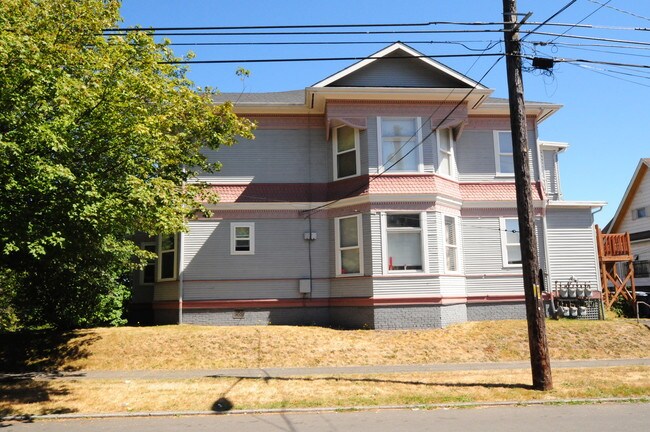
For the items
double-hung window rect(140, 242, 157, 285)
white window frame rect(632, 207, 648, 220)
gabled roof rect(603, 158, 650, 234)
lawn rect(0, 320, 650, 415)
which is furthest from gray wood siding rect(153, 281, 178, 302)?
white window frame rect(632, 207, 648, 220)

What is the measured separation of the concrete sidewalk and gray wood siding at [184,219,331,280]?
521 centimetres

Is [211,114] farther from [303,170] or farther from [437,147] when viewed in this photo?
[437,147]

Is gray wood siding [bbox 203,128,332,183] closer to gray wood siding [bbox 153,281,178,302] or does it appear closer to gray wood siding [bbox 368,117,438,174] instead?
gray wood siding [bbox 368,117,438,174]

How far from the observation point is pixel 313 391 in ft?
33.7

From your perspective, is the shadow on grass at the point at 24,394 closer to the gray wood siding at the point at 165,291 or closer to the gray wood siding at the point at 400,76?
the gray wood siding at the point at 165,291

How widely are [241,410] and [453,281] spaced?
9804 millimetres

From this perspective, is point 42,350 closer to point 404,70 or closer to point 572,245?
point 404,70

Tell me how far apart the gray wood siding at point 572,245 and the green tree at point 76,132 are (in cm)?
1271

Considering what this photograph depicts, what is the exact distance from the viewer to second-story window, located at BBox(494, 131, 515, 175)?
18938mm

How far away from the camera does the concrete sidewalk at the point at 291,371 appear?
1185cm

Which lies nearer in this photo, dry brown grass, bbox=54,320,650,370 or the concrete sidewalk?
the concrete sidewalk

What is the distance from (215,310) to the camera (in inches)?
683

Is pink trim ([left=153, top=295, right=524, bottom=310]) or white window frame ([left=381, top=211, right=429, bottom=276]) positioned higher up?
white window frame ([left=381, top=211, right=429, bottom=276])

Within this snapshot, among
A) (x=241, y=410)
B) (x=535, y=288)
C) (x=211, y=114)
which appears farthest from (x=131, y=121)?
(x=535, y=288)
